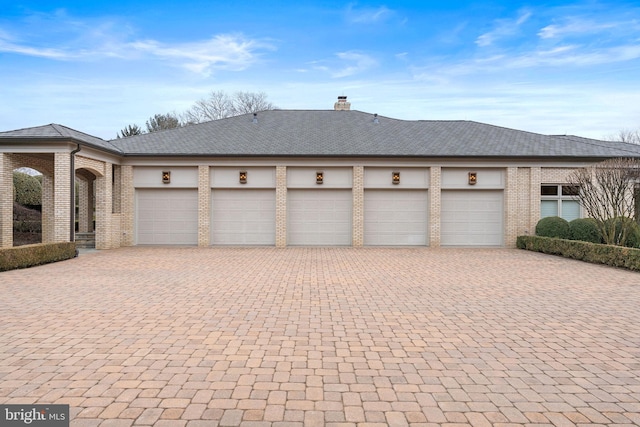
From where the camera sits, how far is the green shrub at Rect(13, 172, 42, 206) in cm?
Answer: 2184

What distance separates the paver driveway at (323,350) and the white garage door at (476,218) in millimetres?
8036

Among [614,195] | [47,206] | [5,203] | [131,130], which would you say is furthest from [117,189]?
[131,130]

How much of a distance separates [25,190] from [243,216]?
14402mm

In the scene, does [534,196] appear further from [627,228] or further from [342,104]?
[342,104]

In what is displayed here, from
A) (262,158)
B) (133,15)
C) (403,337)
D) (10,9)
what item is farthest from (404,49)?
(403,337)

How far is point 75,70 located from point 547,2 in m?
20.6

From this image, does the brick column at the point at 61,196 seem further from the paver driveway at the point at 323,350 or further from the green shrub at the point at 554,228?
the green shrub at the point at 554,228

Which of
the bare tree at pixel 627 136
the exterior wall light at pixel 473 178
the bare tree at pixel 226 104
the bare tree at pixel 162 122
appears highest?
the bare tree at pixel 226 104

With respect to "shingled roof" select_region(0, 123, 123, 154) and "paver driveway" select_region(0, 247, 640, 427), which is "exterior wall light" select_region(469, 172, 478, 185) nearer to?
"paver driveway" select_region(0, 247, 640, 427)

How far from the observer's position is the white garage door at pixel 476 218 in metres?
16.9

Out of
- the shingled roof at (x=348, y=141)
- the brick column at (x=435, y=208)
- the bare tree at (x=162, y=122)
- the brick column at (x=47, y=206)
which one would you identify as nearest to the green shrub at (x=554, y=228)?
the shingled roof at (x=348, y=141)

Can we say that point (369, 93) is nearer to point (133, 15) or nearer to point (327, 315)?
point (133, 15)

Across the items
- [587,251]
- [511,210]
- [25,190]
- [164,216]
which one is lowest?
[587,251]

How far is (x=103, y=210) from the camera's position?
49.5ft
